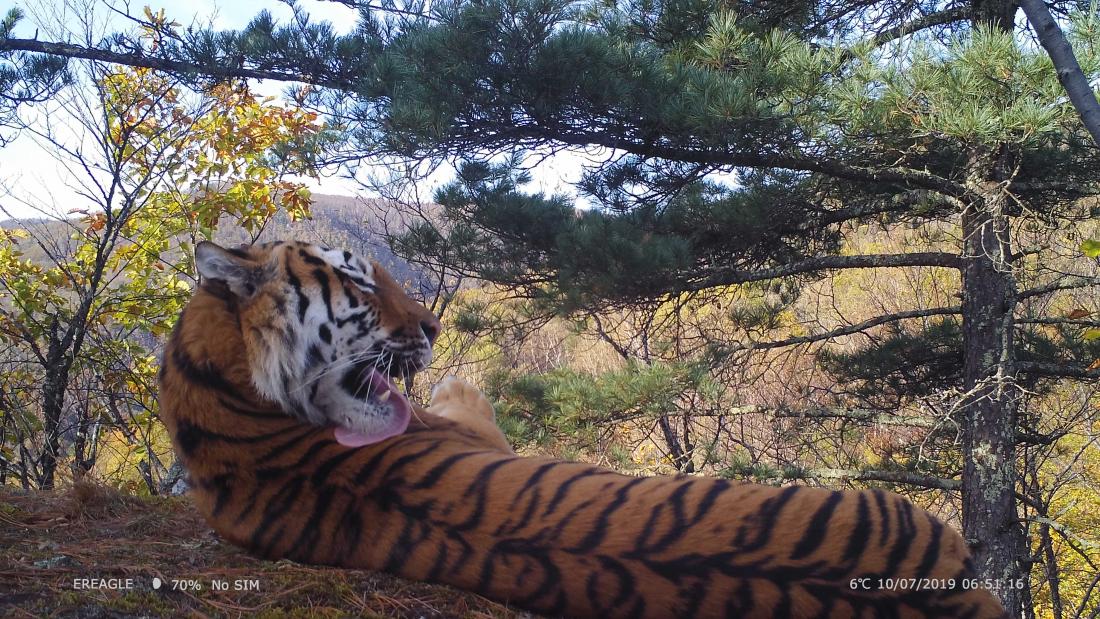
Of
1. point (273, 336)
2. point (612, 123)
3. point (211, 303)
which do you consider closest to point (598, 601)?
point (273, 336)

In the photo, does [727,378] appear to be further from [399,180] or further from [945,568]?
[945,568]

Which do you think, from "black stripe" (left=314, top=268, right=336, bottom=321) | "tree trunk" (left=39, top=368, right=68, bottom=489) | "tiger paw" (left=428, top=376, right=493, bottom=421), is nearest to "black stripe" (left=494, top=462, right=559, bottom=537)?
"black stripe" (left=314, top=268, right=336, bottom=321)

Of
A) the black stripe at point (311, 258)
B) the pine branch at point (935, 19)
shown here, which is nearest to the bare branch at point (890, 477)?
the pine branch at point (935, 19)

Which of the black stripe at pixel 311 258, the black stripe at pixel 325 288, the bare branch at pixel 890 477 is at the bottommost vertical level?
the black stripe at pixel 325 288

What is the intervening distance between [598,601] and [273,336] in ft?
4.87

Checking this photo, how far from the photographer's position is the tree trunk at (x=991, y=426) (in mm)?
6410

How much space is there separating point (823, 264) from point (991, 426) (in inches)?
76.8

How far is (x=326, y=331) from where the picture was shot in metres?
2.86

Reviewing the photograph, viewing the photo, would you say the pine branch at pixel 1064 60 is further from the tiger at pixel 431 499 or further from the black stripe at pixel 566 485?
the black stripe at pixel 566 485

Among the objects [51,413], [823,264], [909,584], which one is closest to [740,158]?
[823,264]

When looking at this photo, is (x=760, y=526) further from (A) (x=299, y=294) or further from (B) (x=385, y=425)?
(A) (x=299, y=294)

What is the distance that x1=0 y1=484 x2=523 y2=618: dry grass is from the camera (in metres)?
2.05

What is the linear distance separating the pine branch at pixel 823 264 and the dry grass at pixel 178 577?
15.9 feet

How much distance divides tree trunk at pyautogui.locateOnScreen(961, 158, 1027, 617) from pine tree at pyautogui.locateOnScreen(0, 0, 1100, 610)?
20mm
